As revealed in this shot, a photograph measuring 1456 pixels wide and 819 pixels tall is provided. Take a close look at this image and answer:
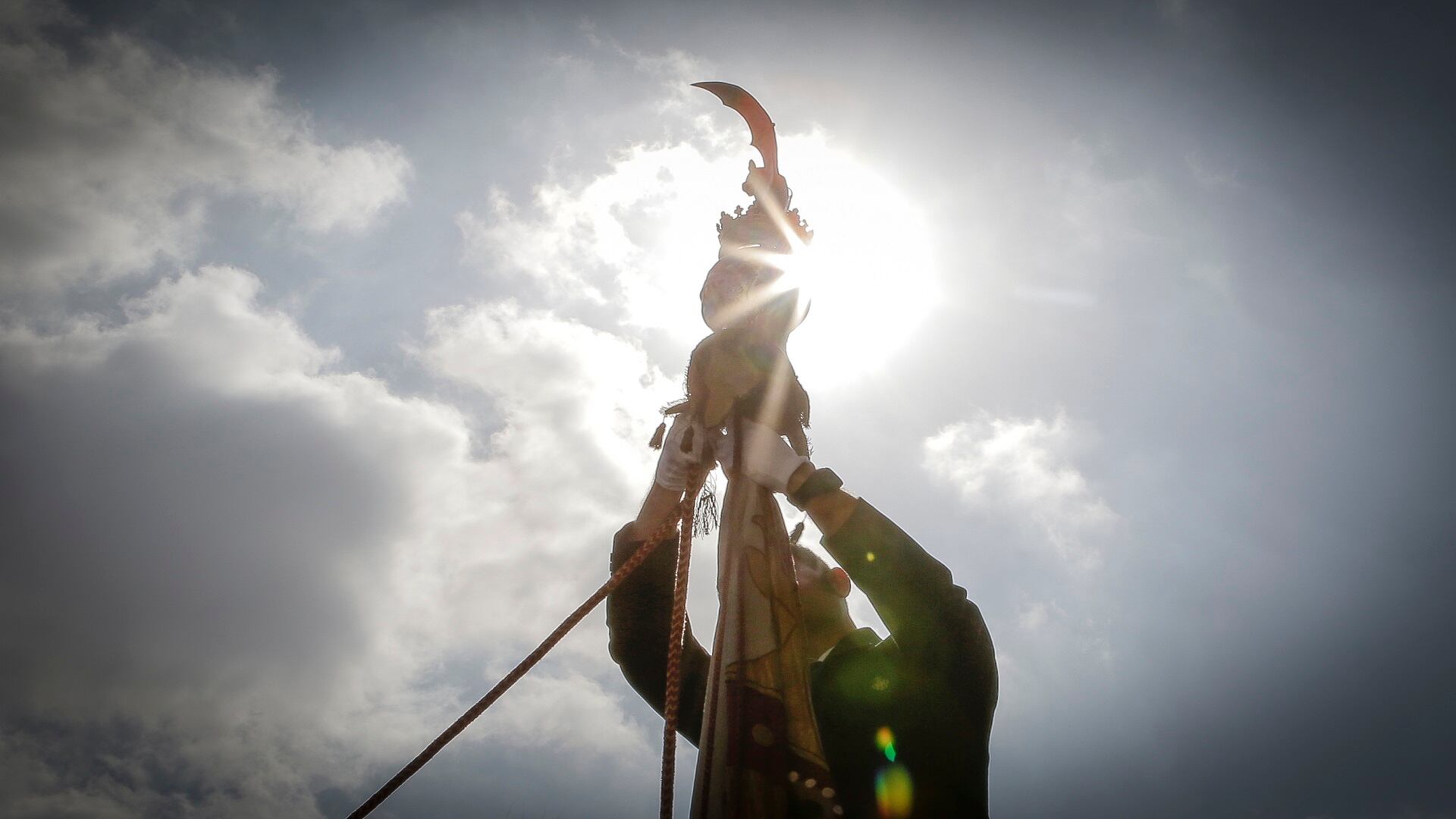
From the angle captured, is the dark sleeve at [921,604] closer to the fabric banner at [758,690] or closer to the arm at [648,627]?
the fabric banner at [758,690]

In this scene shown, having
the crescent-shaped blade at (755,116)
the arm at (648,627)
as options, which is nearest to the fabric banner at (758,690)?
the arm at (648,627)

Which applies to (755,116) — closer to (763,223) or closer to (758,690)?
(763,223)

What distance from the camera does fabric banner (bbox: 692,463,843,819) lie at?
314 centimetres

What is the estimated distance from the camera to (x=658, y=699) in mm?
4480

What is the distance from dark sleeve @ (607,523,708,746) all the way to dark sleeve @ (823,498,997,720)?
1.44 metres

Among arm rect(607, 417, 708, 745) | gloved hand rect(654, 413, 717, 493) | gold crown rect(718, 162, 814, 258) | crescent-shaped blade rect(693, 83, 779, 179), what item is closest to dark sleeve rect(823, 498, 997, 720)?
gloved hand rect(654, 413, 717, 493)

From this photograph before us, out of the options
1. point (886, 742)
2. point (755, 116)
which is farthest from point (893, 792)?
point (755, 116)

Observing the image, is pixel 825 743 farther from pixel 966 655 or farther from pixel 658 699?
pixel 658 699

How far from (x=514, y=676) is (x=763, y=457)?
1613mm

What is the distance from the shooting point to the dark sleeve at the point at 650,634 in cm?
446

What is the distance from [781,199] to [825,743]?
325 cm

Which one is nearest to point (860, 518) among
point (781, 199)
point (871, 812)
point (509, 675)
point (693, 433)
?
point (693, 433)

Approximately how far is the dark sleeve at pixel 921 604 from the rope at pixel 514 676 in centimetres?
92

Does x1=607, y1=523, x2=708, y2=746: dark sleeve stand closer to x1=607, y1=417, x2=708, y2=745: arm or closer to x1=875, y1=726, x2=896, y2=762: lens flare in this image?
x1=607, y1=417, x2=708, y2=745: arm
